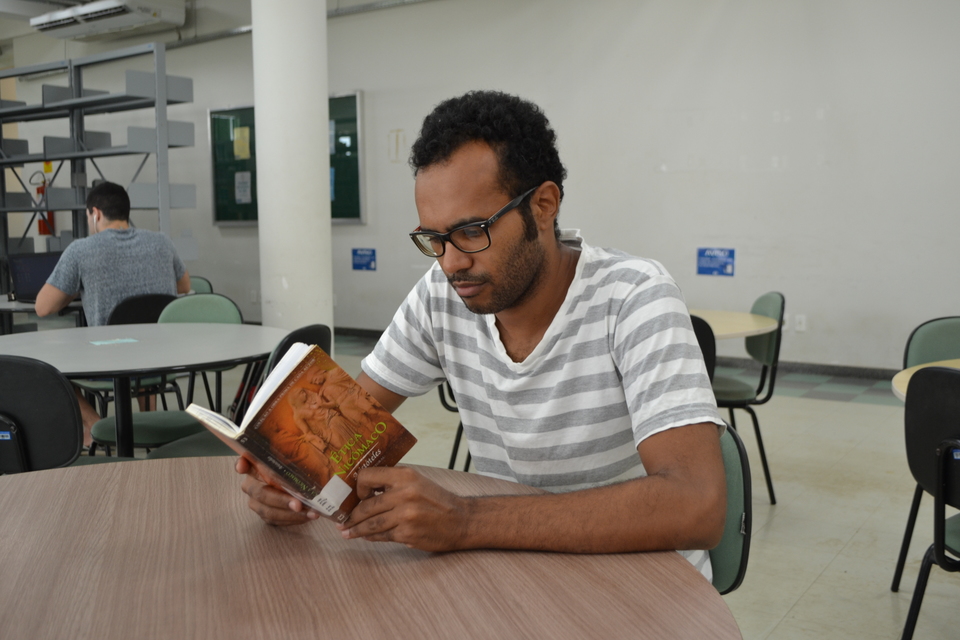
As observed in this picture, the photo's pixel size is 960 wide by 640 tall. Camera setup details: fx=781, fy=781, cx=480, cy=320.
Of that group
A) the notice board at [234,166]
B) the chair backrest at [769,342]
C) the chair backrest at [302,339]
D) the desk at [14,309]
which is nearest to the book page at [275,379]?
the chair backrest at [302,339]

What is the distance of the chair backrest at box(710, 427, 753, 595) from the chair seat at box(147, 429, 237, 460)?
1.48m

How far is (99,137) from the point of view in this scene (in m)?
6.20

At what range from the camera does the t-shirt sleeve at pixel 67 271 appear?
3.64m

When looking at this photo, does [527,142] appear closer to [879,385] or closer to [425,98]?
[879,385]

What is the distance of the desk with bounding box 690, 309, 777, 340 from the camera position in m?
3.10

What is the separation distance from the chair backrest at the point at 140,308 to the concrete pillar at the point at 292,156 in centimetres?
134

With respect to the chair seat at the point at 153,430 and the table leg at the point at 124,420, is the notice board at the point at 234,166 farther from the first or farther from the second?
the table leg at the point at 124,420

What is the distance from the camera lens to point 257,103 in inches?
197

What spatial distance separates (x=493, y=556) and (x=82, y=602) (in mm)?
454

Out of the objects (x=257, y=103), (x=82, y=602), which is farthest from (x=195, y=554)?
(x=257, y=103)

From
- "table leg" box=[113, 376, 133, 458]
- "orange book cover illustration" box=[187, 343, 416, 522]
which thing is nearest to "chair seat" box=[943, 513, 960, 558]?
"orange book cover illustration" box=[187, 343, 416, 522]

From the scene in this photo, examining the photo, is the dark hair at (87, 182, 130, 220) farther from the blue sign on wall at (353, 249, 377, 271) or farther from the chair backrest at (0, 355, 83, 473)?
the blue sign on wall at (353, 249, 377, 271)

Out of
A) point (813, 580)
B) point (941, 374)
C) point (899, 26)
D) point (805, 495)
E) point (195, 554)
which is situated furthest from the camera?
point (899, 26)

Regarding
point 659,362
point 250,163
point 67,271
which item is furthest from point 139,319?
point 250,163
